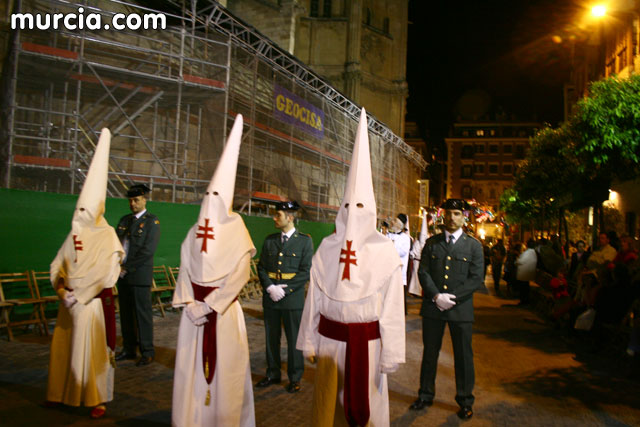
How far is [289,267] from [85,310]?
231 centimetres

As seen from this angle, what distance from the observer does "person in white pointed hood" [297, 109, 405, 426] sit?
11.3ft

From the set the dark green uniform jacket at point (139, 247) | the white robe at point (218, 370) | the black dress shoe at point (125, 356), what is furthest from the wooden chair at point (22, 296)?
the white robe at point (218, 370)

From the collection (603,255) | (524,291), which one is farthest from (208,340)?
(524,291)

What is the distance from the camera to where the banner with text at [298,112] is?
1842cm

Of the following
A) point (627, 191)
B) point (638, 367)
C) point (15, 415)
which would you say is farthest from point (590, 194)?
Answer: point (15, 415)

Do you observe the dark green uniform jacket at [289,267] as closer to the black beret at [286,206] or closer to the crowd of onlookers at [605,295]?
the black beret at [286,206]

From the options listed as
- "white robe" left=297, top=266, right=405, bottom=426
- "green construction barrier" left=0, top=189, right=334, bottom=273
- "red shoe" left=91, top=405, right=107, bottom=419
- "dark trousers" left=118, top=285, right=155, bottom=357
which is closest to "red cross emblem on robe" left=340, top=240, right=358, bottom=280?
"white robe" left=297, top=266, right=405, bottom=426

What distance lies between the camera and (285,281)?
5.77 metres

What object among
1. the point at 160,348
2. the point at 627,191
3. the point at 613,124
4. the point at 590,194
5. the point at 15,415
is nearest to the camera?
the point at 15,415

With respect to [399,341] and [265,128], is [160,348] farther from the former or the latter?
[265,128]

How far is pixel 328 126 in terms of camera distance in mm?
23891

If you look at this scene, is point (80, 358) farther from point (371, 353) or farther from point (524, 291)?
point (524, 291)

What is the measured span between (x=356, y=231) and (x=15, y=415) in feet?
12.5

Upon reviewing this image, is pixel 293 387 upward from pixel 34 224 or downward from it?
downward
